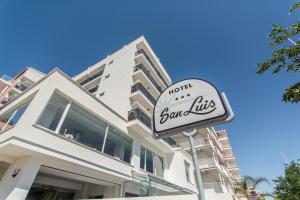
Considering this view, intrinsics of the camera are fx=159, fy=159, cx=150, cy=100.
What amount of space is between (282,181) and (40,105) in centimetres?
2319

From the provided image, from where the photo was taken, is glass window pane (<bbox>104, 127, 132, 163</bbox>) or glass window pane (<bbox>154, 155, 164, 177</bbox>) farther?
glass window pane (<bbox>154, 155, 164, 177</bbox>)

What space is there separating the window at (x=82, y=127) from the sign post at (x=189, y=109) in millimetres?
6270

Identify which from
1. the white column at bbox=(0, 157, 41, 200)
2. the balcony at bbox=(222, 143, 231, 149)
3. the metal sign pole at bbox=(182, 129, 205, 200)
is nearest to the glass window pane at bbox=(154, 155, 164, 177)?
the white column at bbox=(0, 157, 41, 200)

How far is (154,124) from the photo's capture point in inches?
107

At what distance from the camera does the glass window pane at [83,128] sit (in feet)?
27.0

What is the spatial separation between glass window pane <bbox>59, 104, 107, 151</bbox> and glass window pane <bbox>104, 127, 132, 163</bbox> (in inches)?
25.3

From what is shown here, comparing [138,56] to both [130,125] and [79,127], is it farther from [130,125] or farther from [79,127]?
[79,127]

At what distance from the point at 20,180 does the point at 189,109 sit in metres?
6.68

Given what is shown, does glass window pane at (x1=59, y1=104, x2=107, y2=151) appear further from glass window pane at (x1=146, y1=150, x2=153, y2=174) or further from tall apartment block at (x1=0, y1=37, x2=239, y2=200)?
glass window pane at (x1=146, y1=150, x2=153, y2=174)

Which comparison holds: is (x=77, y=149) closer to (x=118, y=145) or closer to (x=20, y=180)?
(x=20, y=180)

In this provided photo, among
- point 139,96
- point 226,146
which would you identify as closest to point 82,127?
point 139,96

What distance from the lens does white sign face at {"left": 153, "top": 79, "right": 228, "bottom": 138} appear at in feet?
7.65

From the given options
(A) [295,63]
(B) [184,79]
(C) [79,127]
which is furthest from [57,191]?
(A) [295,63]

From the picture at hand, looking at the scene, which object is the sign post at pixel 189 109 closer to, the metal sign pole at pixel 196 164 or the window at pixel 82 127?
the metal sign pole at pixel 196 164
